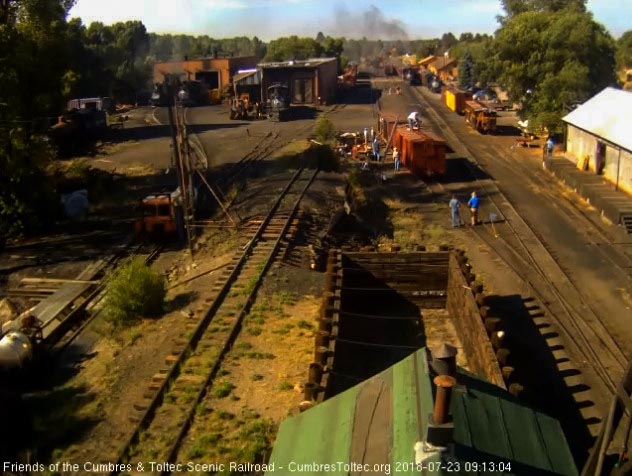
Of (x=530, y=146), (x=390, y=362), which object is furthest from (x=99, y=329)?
(x=530, y=146)

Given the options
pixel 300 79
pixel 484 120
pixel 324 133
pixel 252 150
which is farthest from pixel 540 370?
pixel 300 79

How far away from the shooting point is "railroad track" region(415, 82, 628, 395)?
1363 cm

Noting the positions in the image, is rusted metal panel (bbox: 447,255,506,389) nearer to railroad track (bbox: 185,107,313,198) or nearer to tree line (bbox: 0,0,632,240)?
railroad track (bbox: 185,107,313,198)

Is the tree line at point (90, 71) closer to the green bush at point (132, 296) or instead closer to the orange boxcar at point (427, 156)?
the green bush at point (132, 296)

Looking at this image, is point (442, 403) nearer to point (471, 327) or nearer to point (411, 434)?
point (411, 434)

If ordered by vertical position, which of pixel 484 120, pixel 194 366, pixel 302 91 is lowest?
pixel 194 366

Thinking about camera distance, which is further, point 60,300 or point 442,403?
point 60,300

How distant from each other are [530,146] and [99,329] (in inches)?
1205

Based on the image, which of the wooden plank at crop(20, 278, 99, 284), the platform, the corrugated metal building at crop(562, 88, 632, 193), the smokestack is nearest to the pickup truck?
the corrugated metal building at crop(562, 88, 632, 193)

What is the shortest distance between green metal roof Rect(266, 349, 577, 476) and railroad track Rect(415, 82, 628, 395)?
300 inches

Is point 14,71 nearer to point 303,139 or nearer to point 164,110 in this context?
point 303,139

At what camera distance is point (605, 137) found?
28.2 m

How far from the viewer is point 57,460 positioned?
33.5 feet

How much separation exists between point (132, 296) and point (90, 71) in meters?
53.5
